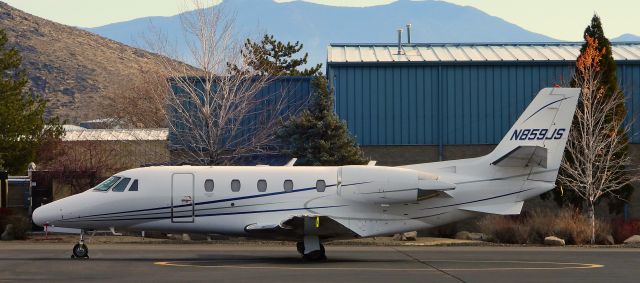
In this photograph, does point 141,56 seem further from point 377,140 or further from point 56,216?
point 56,216

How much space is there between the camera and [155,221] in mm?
27422

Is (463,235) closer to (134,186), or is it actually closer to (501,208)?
(501,208)

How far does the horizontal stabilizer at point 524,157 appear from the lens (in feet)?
89.0

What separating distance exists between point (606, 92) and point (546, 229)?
6.17 metres

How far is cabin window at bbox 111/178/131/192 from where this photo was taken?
27.5 meters

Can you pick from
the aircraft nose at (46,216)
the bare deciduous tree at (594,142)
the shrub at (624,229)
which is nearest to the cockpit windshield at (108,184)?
the aircraft nose at (46,216)

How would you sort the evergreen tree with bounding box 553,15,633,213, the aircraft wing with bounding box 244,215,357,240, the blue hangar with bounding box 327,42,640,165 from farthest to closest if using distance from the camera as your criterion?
1. the blue hangar with bounding box 327,42,640,165
2. the evergreen tree with bounding box 553,15,633,213
3. the aircraft wing with bounding box 244,215,357,240

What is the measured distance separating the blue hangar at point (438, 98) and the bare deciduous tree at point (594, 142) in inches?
193

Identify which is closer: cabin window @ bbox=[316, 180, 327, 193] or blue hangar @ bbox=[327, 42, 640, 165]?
cabin window @ bbox=[316, 180, 327, 193]

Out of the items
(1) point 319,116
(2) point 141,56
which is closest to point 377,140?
(1) point 319,116

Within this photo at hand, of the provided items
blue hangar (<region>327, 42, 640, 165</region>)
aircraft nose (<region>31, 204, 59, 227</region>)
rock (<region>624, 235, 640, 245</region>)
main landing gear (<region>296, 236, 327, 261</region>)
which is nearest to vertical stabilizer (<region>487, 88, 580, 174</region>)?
main landing gear (<region>296, 236, 327, 261</region>)

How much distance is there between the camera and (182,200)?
27.3 metres

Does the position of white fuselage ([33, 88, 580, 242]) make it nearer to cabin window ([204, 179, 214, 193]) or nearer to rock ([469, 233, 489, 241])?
cabin window ([204, 179, 214, 193])

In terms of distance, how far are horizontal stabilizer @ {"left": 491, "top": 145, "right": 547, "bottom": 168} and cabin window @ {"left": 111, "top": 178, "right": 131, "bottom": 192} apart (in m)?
9.43
